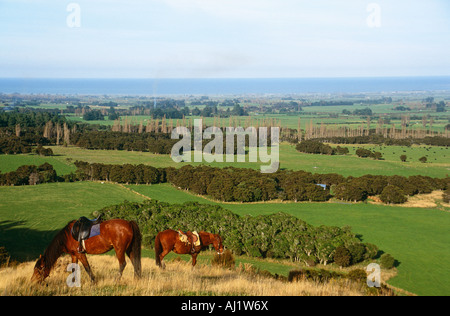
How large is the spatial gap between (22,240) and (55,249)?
20.4m

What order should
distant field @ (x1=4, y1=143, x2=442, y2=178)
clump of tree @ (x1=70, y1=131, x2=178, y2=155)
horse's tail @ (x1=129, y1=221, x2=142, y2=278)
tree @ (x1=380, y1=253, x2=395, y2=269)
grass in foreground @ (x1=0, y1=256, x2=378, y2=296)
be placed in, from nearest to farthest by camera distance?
grass in foreground @ (x1=0, y1=256, x2=378, y2=296), horse's tail @ (x1=129, y1=221, x2=142, y2=278), tree @ (x1=380, y1=253, x2=395, y2=269), distant field @ (x1=4, y1=143, x2=442, y2=178), clump of tree @ (x1=70, y1=131, x2=178, y2=155)

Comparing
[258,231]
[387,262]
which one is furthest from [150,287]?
[258,231]

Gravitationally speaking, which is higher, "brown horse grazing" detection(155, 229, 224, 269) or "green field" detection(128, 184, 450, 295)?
"brown horse grazing" detection(155, 229, 224, 269)

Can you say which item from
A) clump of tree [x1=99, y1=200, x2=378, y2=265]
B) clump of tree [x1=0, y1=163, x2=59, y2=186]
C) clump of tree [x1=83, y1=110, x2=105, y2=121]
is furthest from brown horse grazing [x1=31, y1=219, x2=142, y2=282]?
clump of tree [x1=83, y1=110, x2=105, y2=121]

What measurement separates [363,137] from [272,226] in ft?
237

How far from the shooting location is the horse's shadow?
22867 millimetres

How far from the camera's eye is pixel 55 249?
806 cm

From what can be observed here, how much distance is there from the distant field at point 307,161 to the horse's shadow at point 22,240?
2231 cm

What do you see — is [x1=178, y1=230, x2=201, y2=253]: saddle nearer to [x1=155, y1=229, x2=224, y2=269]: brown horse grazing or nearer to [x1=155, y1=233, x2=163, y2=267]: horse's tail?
[x1=155, y1=229, x2=224, y2=269]: brown horse grazing

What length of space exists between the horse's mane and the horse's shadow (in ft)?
49.0

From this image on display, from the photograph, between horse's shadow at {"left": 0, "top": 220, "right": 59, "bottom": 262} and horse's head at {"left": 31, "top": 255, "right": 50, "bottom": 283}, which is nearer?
horse's head at {"left": 31, "top": 255, "right": 50, "bottom": 283}

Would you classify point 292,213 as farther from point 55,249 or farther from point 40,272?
point 40,272
